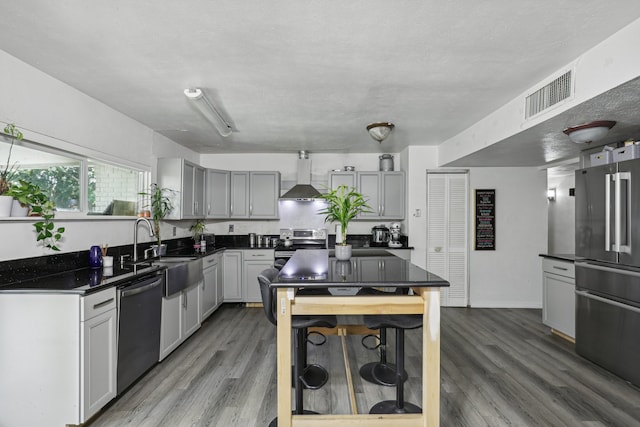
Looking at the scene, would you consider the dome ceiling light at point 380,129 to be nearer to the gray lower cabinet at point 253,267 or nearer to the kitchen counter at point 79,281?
the kitchen counter at point 79,281

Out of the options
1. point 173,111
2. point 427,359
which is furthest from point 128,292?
point 427,359

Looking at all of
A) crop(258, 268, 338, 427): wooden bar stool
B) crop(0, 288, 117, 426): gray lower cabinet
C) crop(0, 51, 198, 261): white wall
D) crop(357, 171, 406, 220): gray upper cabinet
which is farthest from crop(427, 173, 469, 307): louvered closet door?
crop(0, 288, 117, 426): gray lower cabinet

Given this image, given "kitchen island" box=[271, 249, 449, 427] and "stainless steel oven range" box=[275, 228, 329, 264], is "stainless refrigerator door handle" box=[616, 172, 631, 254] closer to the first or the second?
"kitchen island" box=[271, 249, 449, 427]

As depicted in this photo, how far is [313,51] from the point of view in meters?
2.11

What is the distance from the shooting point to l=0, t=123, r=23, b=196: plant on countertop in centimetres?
213

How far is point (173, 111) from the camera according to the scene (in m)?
3.32

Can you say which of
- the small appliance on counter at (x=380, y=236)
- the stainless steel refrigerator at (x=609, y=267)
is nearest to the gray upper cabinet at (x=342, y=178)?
the small appliance on counter at (x=380, y=236)

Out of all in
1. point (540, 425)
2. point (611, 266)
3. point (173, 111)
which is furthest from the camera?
point (173, 111)

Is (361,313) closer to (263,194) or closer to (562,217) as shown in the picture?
(263,194)

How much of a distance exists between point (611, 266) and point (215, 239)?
531 cm

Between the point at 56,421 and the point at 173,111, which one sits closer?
the point at 56,421

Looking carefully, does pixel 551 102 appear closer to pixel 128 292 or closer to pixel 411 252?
pixel 411 252

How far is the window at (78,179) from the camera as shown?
244 centimetres

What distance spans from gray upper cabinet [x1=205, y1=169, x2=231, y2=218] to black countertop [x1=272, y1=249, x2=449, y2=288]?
2786 millimetres
